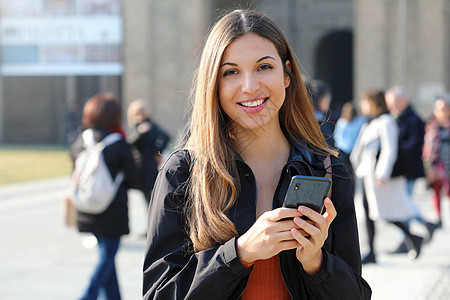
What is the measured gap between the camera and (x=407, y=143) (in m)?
7.94

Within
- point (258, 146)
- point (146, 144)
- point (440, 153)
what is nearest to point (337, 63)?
point (440, 153)

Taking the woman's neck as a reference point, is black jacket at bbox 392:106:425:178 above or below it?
below

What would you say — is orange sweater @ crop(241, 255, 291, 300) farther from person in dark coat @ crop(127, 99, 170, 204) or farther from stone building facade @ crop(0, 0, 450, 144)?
stone building facade @ crop(0, 0, 450, 144)

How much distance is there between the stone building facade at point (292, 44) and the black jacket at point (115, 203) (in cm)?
1303

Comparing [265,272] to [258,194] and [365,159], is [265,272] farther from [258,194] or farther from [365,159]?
[365,159]

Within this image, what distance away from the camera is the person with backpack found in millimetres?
5273

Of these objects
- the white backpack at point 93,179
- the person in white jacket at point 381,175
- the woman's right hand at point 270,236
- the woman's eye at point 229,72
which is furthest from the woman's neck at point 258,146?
the person in white jacket at point 381,175

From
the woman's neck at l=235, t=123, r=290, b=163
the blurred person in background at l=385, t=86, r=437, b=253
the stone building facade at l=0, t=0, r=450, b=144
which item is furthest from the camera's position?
the stone building facade at l=0, t=0, r=450, b=144

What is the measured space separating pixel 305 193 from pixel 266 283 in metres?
0.40

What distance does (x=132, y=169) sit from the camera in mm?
5633

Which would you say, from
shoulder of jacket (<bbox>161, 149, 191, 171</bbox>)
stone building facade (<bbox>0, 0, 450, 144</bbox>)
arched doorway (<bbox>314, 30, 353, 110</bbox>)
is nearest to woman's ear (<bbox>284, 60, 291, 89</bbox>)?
shoulder of jacket (<bbox>161, 149, 191, 171</bbox>)

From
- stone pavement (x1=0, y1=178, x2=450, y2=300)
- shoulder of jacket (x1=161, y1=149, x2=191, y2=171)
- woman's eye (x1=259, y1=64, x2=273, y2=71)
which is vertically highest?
woman's eye (x1=259, y1=64, x2=273, y2=71)

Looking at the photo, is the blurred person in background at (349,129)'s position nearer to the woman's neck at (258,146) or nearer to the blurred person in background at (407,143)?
the blurred person in background at (407,143)

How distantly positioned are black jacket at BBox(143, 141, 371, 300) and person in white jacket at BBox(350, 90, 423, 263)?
5208mm
